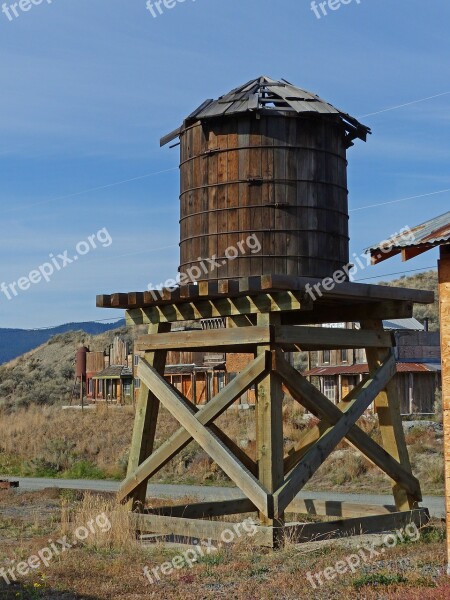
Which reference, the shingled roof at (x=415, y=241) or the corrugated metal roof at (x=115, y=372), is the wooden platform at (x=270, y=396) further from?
the corrugated metal roof at (x=115, y=372)

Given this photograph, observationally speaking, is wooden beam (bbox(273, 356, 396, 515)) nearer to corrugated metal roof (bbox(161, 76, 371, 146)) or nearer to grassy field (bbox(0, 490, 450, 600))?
grassy field (bbox(0, 490, 450, 600))

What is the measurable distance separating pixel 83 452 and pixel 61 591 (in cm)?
2282

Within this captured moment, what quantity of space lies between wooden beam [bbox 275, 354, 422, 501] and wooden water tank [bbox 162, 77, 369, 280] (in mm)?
1412

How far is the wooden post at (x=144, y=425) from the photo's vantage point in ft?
41.6

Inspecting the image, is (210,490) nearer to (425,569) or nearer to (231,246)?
(231,246)

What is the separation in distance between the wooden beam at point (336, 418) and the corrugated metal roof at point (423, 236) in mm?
2321

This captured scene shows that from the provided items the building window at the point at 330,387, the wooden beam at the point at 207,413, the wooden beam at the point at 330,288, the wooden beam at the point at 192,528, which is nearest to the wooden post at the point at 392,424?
the wooden beam at the point at 330,288

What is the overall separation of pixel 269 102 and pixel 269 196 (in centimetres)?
133

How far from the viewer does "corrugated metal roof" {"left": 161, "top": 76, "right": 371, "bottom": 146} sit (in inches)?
467

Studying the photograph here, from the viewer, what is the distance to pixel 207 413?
37.2ft

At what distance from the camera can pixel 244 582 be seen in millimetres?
8539

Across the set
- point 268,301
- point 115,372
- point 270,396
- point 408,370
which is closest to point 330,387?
point 408,370

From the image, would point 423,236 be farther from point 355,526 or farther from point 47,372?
point 47,372

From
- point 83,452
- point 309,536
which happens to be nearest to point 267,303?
point 309,536
